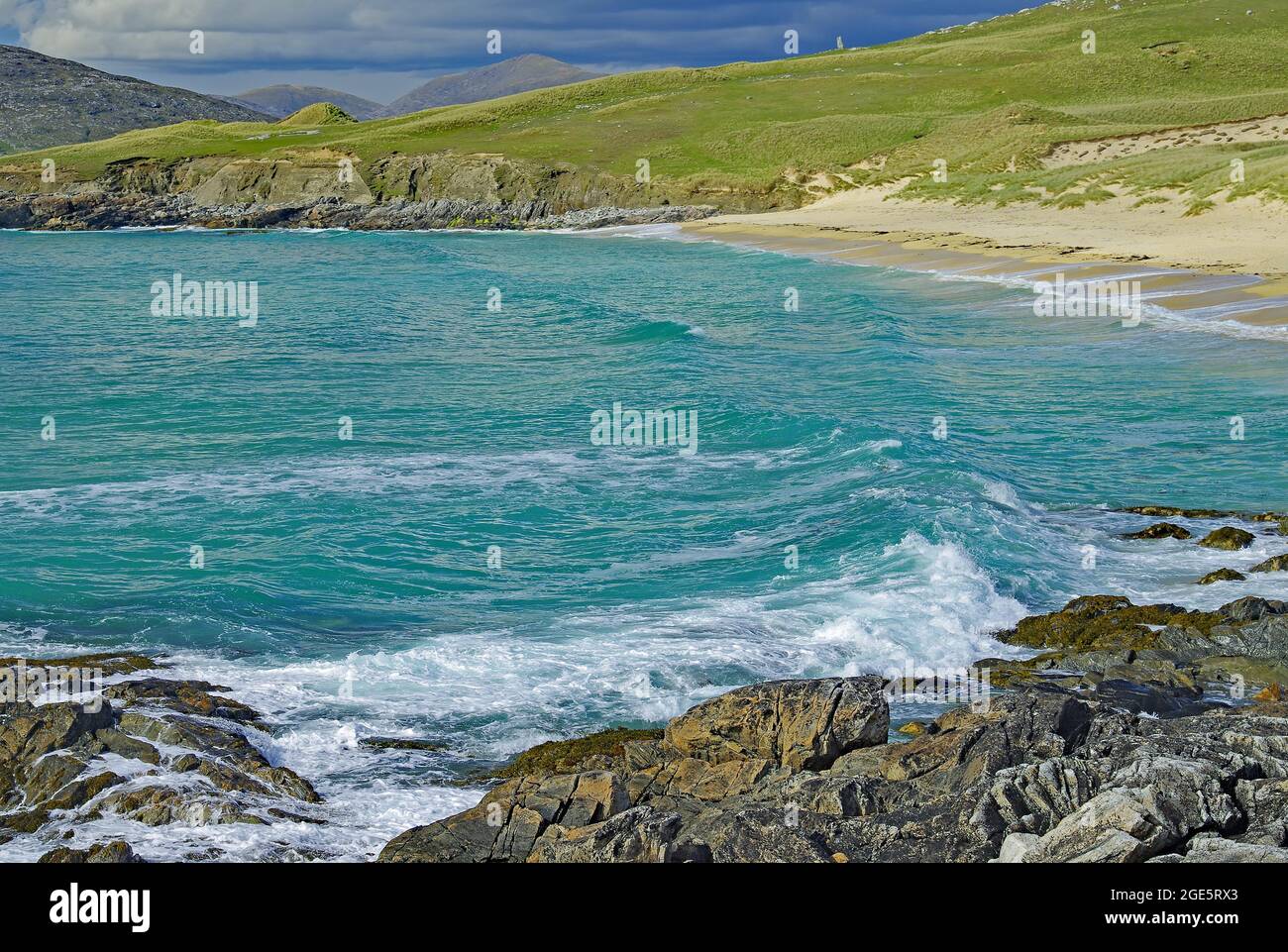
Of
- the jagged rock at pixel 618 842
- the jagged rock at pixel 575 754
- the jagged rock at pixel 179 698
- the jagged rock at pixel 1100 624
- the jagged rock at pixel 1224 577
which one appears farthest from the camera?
the jagged rock at pixel 1224 577

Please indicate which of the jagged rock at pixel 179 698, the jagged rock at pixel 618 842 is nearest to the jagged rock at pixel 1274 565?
the jagged rock at pixel 618 842

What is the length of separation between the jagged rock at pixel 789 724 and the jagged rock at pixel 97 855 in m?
4.34

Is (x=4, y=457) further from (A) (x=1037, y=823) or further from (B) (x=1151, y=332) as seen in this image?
(B) (x=1151, y=332)

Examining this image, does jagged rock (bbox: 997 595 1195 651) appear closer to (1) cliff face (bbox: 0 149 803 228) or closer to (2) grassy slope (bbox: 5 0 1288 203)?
(2) grassy slope (bbox: 5 0 1288 203)

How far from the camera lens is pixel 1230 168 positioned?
4956 centimetres

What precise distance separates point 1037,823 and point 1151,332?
27686 mm

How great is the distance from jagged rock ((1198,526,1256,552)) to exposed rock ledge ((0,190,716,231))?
66.1 metres

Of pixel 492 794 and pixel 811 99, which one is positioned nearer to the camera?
pixel 492 794

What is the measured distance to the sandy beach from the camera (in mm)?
37031

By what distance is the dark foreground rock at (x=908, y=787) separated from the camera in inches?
303

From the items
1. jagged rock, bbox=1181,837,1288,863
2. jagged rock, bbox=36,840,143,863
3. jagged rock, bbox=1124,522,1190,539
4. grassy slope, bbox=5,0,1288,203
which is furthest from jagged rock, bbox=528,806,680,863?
grassy slope, bbox=5,0,1288,203

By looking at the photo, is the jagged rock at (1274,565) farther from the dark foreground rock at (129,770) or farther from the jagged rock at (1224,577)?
the dark foreground rock at (129,770)
